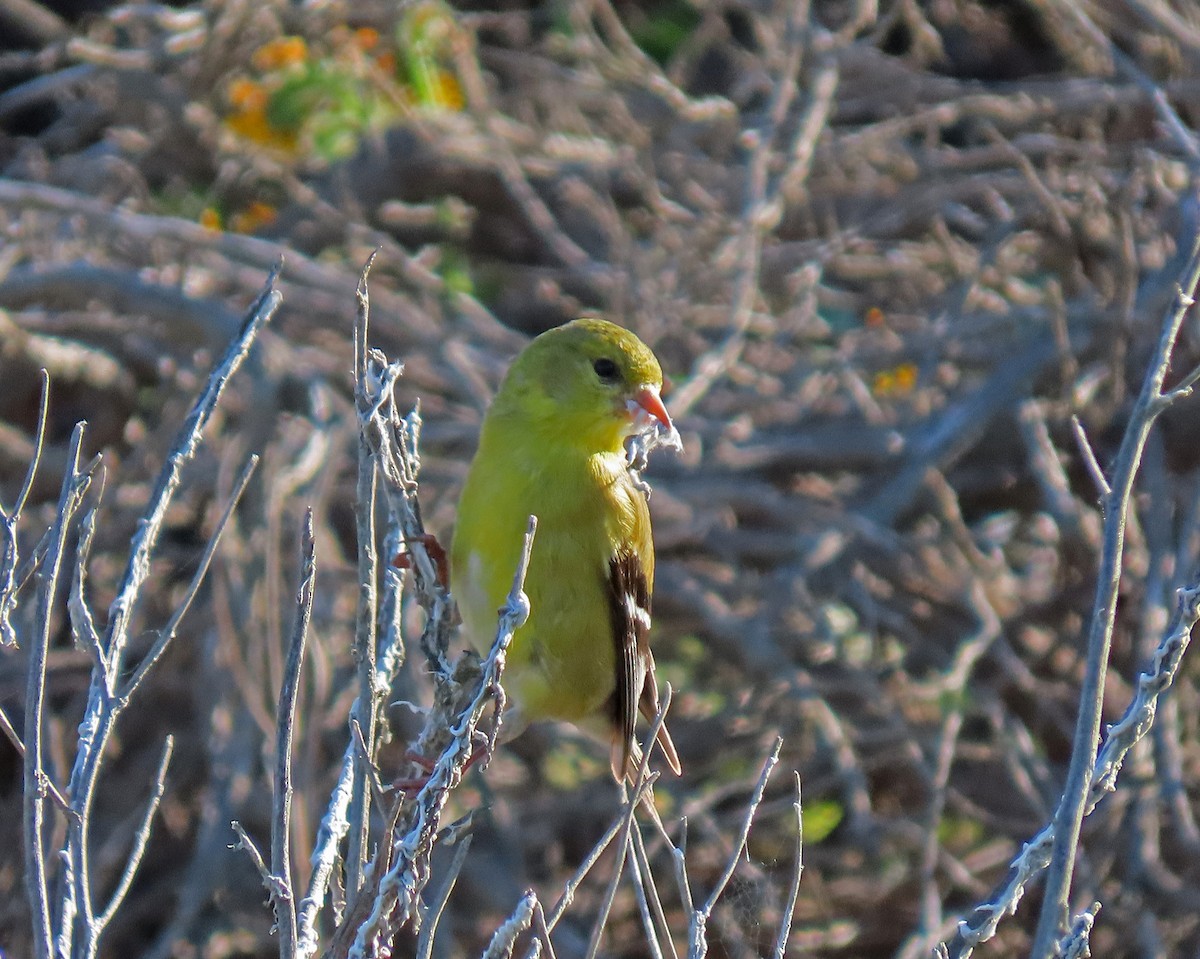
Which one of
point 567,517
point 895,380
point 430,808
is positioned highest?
point 430,808

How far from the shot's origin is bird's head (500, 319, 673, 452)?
136 inches

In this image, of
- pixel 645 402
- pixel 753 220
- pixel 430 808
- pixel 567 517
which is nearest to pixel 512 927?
pixel 430 808

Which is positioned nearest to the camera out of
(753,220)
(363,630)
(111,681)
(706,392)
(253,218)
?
(111,681)

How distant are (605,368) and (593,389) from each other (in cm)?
6

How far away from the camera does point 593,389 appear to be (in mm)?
3455

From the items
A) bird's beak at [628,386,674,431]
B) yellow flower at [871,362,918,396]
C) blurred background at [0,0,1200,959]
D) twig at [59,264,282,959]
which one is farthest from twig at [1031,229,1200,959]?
yellow flower at [871,362,918,396]

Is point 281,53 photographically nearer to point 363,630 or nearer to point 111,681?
point 363,630

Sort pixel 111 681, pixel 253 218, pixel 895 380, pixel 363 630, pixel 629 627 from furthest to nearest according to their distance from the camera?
pixel 253 218, pixel 895 380, pixel 629 627, pixel 363 630, pixel 111 681

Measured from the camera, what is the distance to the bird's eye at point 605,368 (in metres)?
3.46

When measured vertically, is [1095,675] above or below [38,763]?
above

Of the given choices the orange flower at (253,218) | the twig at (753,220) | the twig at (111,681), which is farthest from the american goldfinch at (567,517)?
the orange flower at (253,218)

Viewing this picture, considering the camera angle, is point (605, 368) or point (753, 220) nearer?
point (605, 368)

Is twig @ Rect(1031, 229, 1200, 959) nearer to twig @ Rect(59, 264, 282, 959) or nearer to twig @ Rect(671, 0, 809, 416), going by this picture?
twig @ Rect(59, 264, 282, 959)

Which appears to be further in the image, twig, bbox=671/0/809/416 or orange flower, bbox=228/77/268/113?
orange flower, bbox=228/77/268/113
